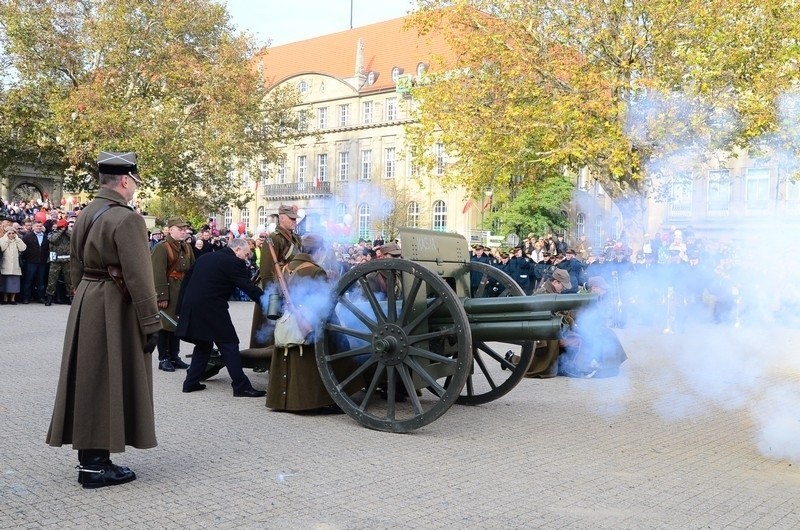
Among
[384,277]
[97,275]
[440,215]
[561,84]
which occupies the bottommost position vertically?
[384,277]

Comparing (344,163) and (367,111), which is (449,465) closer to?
(344,163)

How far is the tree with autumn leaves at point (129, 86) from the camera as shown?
29.0 metres

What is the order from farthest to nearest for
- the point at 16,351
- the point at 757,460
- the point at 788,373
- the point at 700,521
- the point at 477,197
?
the point at 477,197, the point at 16,351, the point at 788,373, the point at 757,460, the point at 700,521

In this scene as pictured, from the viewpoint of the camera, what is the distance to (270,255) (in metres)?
9.11

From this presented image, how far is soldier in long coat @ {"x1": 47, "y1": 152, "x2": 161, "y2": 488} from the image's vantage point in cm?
514

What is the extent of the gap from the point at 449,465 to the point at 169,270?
18.1 feet

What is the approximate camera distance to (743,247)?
22.9 feet

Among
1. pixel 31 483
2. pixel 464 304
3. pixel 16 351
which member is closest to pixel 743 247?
pixel 464 304

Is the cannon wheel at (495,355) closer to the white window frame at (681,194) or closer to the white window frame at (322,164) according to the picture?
the white window frame at (681,194)

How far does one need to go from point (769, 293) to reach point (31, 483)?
5861 millimetres

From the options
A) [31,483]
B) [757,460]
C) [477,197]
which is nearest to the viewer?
[31,483]

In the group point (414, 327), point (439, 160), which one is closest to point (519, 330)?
point (414, 327)

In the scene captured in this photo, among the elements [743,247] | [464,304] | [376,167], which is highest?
[376,167]

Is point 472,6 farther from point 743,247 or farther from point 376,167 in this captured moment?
point 376,167
